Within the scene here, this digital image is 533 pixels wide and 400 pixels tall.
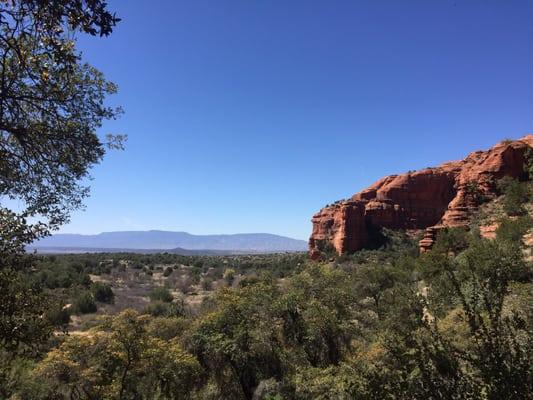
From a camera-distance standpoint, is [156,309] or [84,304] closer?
[156,309]

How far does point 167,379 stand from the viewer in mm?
17484

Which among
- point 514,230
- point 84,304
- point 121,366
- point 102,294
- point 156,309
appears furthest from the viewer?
point 102,294

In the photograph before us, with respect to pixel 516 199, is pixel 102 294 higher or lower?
lower

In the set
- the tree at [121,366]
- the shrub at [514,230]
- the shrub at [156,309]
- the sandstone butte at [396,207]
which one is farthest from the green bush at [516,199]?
the shrub at [156,309]

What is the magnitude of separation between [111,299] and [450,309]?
38.4 meters

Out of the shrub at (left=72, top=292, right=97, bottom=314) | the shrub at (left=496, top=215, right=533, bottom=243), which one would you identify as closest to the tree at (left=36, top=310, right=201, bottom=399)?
the shrub at (left=72, top=292, right=97, bottom=314)

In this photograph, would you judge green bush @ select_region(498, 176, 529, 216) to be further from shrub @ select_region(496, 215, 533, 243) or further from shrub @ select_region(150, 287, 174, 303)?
shrub @ select_region(150, 287, 174, 303)

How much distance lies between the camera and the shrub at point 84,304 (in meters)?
40.7

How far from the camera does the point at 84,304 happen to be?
41219 mm

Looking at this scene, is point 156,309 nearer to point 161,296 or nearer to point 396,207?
point 161,296

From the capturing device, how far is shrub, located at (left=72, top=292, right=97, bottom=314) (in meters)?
40.7

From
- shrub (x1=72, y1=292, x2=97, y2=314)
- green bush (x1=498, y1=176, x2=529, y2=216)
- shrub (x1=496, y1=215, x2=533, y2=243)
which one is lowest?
shrub (x1=72, y1=292, x2=97, y2=314)

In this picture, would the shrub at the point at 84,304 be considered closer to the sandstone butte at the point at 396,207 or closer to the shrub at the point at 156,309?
the shrub at the point at 156,309

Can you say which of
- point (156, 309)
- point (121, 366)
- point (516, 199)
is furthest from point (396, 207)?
point (121, 366)
